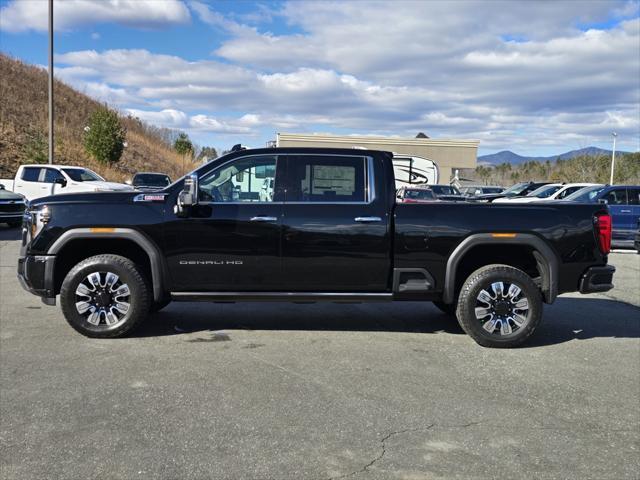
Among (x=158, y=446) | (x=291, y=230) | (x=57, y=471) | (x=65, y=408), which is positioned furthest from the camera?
(x=291, y=230)

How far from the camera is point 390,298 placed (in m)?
6.03

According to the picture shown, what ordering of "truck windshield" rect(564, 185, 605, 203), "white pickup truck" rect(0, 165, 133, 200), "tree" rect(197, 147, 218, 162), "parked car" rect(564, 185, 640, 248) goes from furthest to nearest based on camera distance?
"white pickup truck" rect(0, 165, 133, 200) → "truck windshield" rect(564, 185, 605, 203) → "parked car" rect(564, 185, 640, 248) → "tree" rect(197, 147, 218, 162)

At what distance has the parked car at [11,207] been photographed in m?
16.5

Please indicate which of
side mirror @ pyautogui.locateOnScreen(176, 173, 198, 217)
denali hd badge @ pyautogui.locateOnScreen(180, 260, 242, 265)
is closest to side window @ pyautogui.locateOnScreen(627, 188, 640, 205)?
denali hd badge @ pyautogui.locateOnScreen(180, 260, 242, 265)

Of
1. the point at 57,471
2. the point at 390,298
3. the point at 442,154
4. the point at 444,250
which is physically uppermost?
the point at 442,154

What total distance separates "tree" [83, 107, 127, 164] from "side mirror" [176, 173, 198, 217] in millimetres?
30700

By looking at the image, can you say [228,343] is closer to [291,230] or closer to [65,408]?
[291,230]

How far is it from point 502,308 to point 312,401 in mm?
2566

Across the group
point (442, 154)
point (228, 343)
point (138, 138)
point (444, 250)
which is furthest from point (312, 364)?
point (138, 138)

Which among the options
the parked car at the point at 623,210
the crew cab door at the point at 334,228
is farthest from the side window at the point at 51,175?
the parked car at the point at 623,210

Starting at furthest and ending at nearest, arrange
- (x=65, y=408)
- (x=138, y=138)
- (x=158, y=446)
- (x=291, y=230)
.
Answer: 1. (x=138, y=138)
2. (x=291, y=230)
3. (x=65, y=408)
4. (x=158, y=446)

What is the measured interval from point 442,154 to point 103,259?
38.5 meters

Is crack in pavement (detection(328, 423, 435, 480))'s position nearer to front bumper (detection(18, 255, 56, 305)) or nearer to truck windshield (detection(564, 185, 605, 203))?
front bumper (detection(18, 255, 56, 305))

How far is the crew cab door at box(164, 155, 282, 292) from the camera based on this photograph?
5.85 meters
